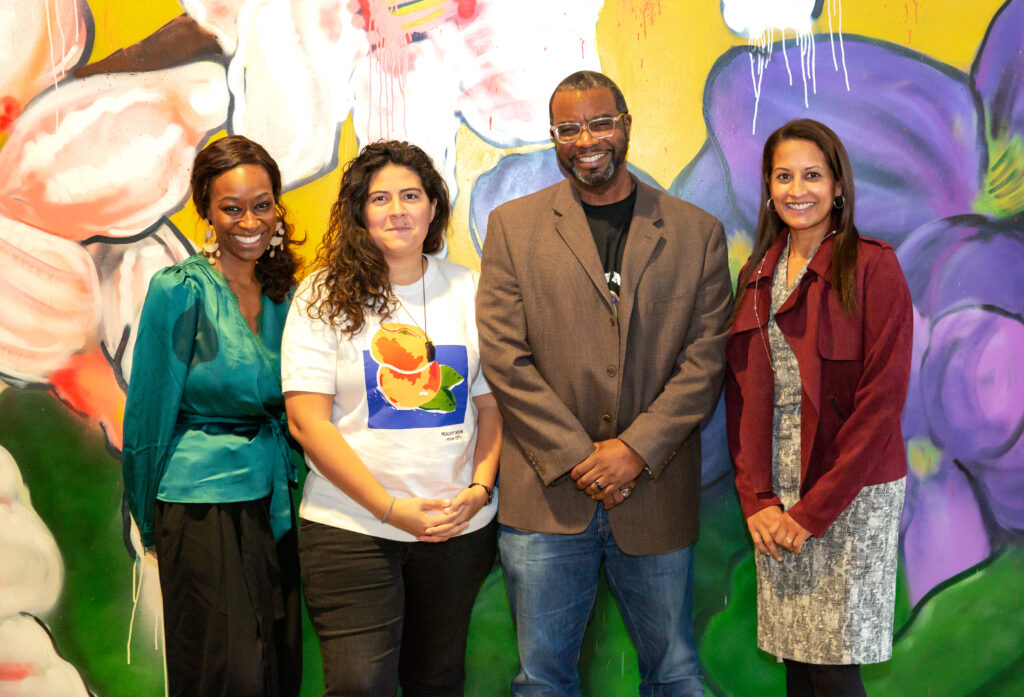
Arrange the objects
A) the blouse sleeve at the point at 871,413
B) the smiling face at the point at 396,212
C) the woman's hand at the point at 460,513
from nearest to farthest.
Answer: the blouse sleeve at the point at 871,413 → the woman's hand at the point at 460,513 → the smiling face at the point at 396,212

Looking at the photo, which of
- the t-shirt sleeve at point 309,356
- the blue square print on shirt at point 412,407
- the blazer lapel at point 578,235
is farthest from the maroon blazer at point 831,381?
the t-shirt sleeve at point 309,356

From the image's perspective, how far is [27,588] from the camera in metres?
3.08

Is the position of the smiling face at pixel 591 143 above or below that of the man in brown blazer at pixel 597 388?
above

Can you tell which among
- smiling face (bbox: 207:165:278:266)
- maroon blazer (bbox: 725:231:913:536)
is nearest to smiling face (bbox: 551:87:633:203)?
maroon blazer (bbox: 725:231:913:536)

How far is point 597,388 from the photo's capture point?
225 cm

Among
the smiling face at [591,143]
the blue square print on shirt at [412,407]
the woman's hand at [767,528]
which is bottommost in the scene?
the woman's hand at [767,528]

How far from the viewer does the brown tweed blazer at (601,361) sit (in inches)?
87.4

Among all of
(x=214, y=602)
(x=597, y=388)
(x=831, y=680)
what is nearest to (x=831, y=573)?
(x=831, y=680)

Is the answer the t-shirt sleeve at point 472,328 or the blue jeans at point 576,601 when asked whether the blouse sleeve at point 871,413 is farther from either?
the t-shirt sleeve at point 472,328

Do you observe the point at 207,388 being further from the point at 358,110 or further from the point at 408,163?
the point at 358,110

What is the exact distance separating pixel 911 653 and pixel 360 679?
1.99 m

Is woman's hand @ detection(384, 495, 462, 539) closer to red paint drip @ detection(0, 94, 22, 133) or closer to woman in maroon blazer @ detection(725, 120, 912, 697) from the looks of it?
woman in maroon blazer @ detection(725, 120, 912, 697)

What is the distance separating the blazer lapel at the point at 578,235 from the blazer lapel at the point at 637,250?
0.17 feet

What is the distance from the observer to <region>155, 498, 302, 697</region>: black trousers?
221cm
